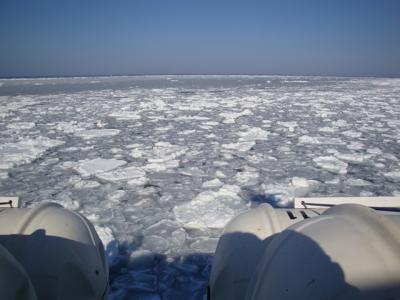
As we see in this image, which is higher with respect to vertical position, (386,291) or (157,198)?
(386,291)

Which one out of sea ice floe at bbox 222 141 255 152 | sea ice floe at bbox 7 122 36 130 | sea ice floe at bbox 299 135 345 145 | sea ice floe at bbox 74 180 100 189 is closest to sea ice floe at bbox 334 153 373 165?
sea ice floe at bbox 299 135 345 145

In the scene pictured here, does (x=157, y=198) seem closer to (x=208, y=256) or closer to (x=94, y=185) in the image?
(x=94, y=185)

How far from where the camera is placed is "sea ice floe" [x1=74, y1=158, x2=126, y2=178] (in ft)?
10.5

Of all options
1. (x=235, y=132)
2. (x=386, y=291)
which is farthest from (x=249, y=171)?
(x=386, y=291)

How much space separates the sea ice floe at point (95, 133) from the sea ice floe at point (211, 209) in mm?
2926

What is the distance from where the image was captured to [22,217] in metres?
1.14

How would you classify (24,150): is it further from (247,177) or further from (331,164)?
(331,164)

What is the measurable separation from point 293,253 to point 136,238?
1.42m

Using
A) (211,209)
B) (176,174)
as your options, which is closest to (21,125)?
(176,174)

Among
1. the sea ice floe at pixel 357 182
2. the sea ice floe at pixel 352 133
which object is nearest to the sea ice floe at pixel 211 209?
the sea ice floe at pixel 357 182

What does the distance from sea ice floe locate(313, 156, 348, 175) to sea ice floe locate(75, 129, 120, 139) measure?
3.28m

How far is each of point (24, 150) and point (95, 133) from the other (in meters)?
1.31

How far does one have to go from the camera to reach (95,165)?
11.3ft

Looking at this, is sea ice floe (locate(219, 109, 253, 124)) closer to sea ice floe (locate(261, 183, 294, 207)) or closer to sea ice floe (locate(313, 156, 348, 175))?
sea ice floe (locate(313, 156, 348, 175))
